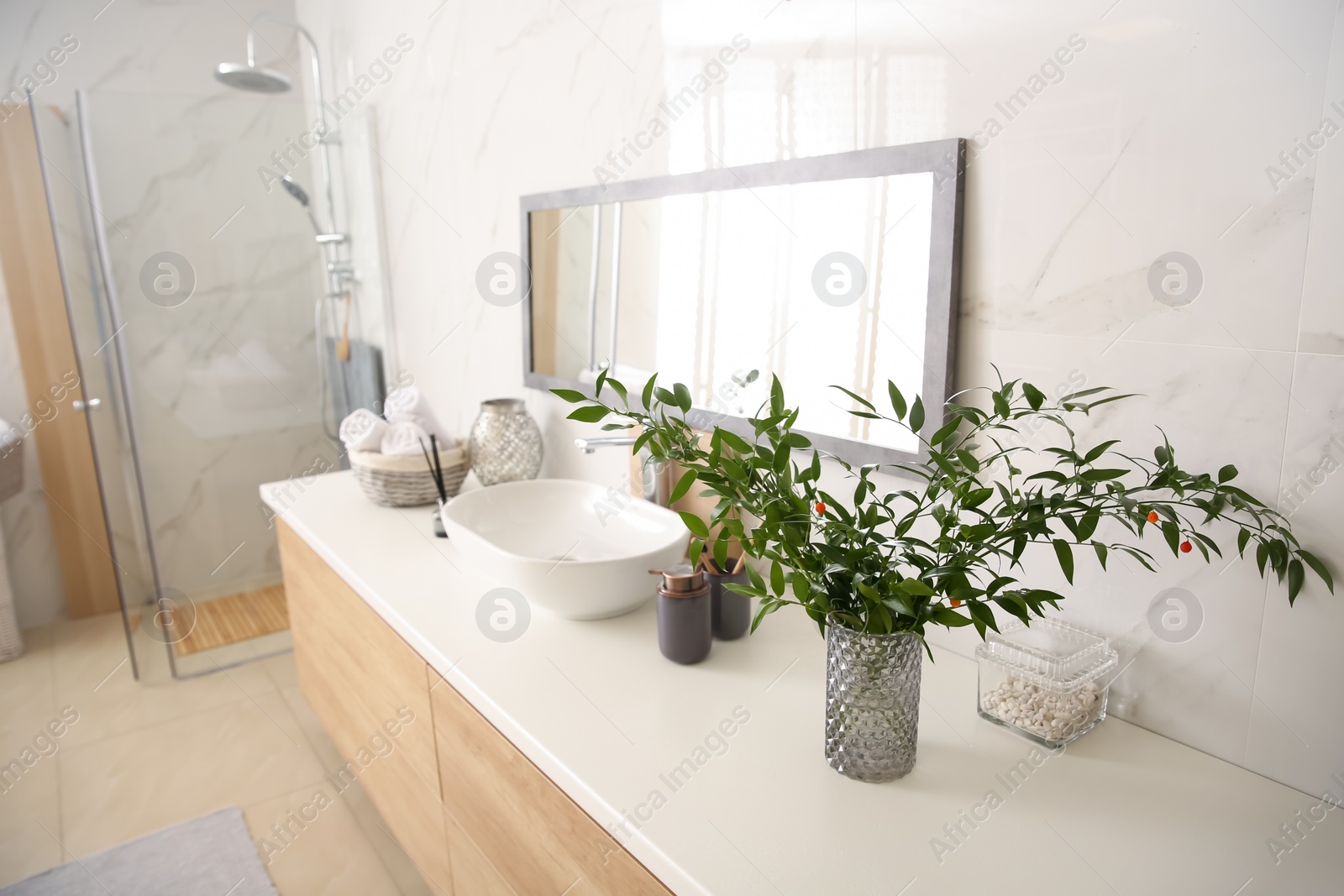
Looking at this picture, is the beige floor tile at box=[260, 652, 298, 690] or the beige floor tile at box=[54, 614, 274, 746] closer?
the beige floor tile at box=[54, 614, 274, 746]

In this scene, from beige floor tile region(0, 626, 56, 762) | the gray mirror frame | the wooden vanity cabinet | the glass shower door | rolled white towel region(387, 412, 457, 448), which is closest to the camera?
the wooden vanity cabinet

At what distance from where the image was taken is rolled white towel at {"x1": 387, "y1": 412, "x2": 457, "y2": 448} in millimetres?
2139

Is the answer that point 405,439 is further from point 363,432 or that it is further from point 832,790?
point 832,790

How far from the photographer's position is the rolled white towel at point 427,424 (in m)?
2.14

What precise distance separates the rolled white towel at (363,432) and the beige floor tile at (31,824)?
119 centimetres

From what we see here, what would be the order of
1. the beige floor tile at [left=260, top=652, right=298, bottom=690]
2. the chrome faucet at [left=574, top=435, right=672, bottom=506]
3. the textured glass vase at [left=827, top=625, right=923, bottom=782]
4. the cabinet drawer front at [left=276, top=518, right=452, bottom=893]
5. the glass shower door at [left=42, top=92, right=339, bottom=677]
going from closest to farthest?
the textured glass vase at [left=827, top=625, right=923, bottom=782] → the cabinet drawer front at [left=276, top=518, right=452, bottom=893] → the chrome faucet at [left=574, top=435, right=672, bottom=506] → the glass shower door at [left=42, top=92, right=339, bottom=677] → the beige floor tile at [left=260, top=652, right=298, bottom=690]

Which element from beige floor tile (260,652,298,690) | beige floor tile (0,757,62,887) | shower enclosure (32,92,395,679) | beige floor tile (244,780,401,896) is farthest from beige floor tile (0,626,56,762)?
beige floor tile (244,780,401,896)

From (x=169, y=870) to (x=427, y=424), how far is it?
119 centimetres

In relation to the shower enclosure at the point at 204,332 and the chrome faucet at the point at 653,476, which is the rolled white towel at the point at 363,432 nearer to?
the chrome faucet at the point at 653,476

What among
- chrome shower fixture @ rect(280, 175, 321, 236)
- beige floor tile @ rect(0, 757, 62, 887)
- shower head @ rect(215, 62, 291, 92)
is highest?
shower head @ rect(215, 62, 291, 92)

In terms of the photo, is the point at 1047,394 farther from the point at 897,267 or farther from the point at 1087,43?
the point at 1087,43

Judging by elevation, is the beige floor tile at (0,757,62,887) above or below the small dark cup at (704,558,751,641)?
below

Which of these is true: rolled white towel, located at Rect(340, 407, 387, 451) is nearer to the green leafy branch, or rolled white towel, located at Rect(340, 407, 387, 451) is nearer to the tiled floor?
the tiled floor

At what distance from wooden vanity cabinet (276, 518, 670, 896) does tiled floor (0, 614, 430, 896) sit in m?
0.23
